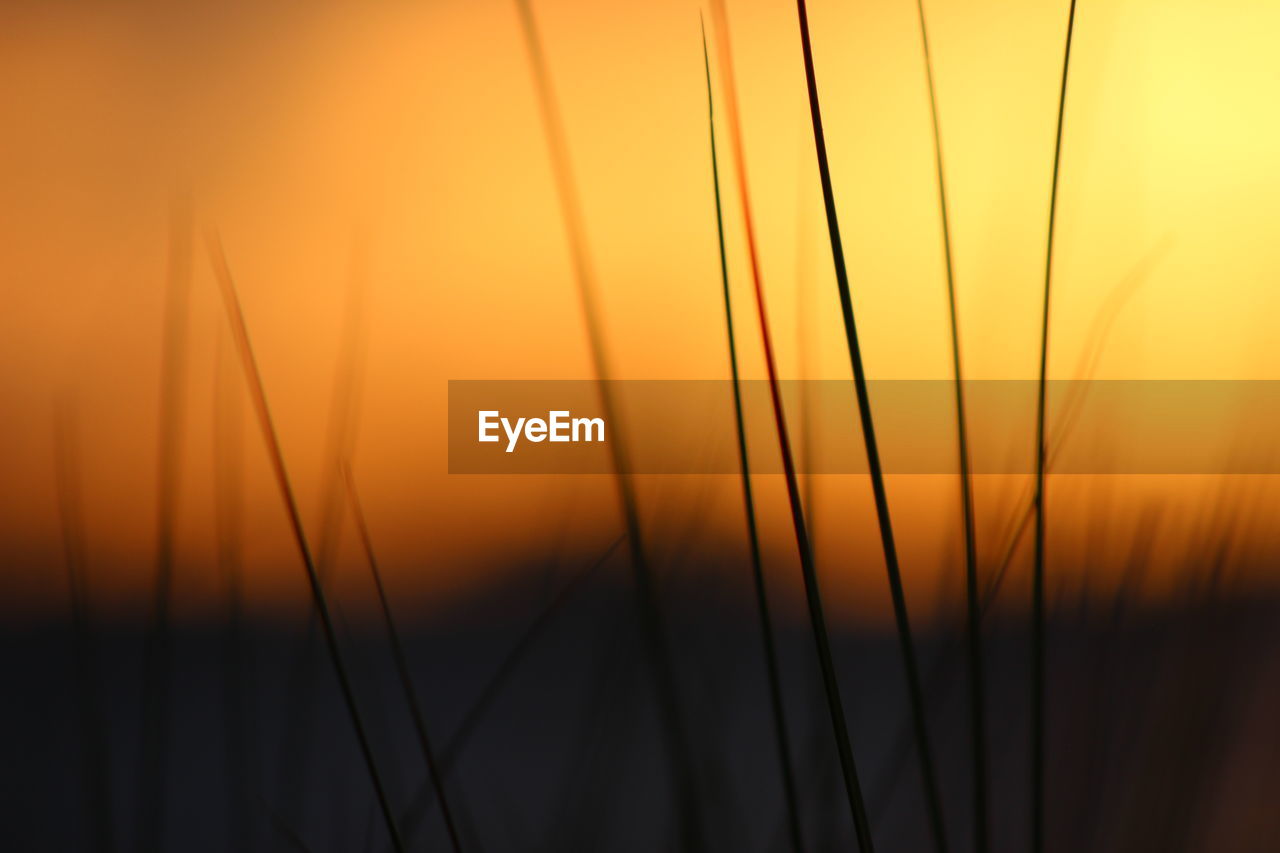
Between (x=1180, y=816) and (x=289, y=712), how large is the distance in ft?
1.76

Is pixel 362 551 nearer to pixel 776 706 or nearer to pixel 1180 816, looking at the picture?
pixel 776 706

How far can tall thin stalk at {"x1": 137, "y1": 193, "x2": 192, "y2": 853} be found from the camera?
1.80ft

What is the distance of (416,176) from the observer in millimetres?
643

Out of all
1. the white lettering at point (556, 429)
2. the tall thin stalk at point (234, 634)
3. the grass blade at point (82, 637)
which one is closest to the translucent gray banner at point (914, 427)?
the white lettering at point (556, 429)

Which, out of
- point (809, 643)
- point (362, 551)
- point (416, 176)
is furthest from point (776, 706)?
point (416, 176)

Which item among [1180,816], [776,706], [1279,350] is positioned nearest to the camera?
[776,706]

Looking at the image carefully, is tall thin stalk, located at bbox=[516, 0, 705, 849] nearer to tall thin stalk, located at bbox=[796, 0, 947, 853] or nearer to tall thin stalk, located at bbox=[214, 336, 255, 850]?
tall thin stalk, located at bbox=[796, 0, 947, 853]

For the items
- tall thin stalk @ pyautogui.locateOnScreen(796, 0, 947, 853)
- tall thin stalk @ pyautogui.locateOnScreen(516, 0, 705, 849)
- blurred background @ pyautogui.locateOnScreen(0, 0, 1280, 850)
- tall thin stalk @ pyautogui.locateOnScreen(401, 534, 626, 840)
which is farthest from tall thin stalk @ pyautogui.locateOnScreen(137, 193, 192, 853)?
tall thin stalk @ pyautogui.locateOnScreen(796, 0, 947, 853)

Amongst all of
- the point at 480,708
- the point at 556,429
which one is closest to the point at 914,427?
the point at 556,429

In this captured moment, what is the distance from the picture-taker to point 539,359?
633mm

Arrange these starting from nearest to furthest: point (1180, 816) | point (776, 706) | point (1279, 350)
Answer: point (776, 706)
point (1180, 816)
point (1279, 350)

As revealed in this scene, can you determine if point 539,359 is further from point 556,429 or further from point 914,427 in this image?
point 914,427

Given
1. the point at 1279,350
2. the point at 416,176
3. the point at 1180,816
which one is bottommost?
the point at 1180,816

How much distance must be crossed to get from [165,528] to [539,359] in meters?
0.26
